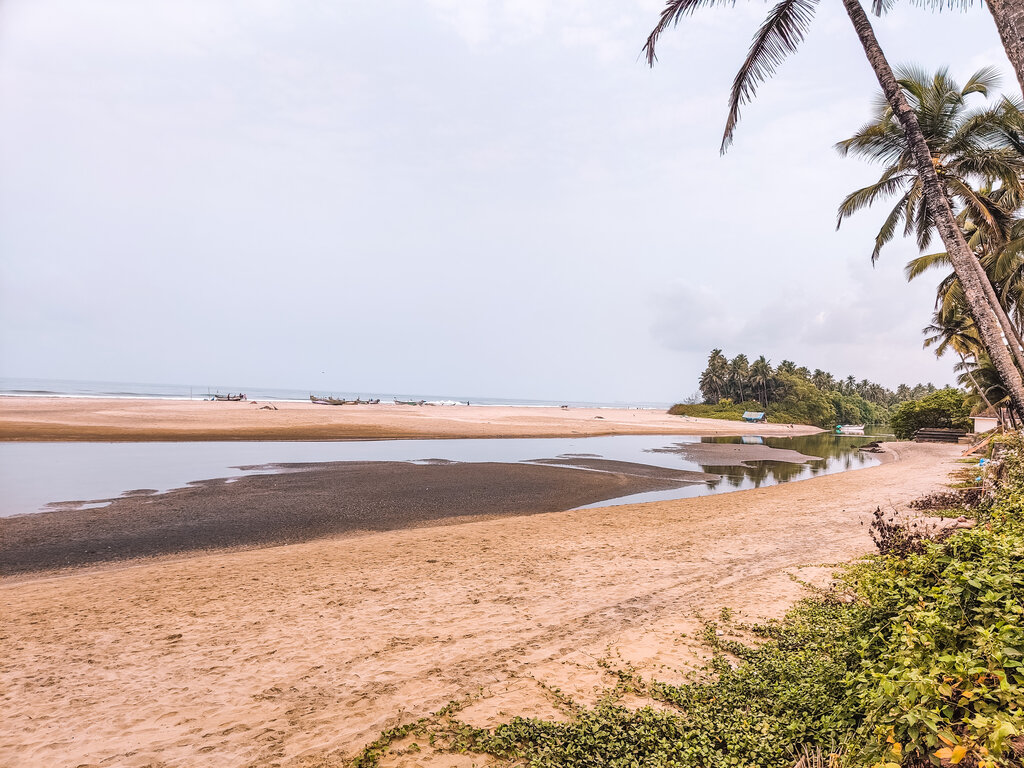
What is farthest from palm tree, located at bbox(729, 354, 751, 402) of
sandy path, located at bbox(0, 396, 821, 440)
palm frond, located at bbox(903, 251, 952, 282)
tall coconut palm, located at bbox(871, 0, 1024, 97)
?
tall coconut palm, located at bbox(871, 0, 1024, 97)

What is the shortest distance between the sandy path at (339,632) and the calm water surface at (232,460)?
7098 millimetres

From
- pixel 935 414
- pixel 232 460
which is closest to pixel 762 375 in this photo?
pixel 935 414

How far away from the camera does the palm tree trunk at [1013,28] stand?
5.04 m

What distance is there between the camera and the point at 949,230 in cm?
680

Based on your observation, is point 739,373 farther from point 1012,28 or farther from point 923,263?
point 1012,28

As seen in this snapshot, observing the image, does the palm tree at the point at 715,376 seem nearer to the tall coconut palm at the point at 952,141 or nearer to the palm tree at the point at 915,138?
the tall coconut palm at the point at 952,141

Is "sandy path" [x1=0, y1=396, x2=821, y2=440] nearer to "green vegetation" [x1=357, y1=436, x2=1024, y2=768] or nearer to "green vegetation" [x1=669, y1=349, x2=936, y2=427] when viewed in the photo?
"green vegetation" [x1=357, y1=436, x2=1024, y2=768]

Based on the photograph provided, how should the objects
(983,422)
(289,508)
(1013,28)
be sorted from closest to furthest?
(1013,28), (289,508), (983,422)

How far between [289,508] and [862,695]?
13.4 metres

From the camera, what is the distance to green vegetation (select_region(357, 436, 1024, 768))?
238 cm

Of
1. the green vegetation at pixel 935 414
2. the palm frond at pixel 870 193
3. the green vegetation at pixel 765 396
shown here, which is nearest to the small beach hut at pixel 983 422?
the green vegetation at pixel 935 414

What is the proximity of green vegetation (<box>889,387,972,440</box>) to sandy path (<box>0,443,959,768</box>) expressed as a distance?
42.6 metres

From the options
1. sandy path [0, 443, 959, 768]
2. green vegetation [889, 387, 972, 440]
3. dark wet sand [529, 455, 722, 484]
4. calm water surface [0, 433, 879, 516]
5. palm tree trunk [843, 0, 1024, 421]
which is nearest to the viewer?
sandy path [0, 443, 959, 768]

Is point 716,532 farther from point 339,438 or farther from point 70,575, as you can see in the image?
point 339,438
